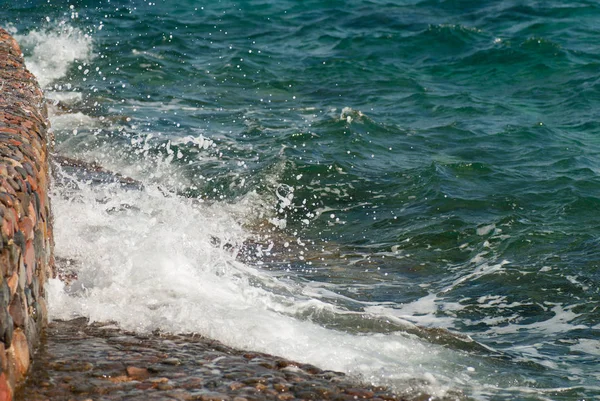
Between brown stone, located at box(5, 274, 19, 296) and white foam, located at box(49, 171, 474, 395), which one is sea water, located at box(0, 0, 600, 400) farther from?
brown stone, located at box(5, 274, 19, 296)

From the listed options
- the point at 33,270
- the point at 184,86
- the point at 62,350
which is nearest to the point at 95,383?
the point at 62,350

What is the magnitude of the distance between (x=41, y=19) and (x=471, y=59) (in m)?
8.79

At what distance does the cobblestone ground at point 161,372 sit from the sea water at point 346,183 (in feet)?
0.75

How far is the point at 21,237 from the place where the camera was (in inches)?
177

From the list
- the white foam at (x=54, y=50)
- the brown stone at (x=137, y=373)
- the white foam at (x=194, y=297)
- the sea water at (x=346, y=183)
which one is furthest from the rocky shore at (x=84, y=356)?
the white foam at (x=54, y=50)

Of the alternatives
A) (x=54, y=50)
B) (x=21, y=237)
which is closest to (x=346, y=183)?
(x=21, y=237)

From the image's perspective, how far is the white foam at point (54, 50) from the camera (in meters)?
14.8

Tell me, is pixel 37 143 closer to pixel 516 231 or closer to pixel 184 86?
pixel 516 231

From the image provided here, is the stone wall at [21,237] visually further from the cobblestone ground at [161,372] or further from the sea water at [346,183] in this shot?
the sea water at [346,183]

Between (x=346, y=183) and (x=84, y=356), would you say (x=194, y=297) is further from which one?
(x=346, y=183)

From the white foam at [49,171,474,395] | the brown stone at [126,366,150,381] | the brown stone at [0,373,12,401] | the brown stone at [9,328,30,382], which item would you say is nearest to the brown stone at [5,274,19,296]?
the brown stone at [9,328,30,382]

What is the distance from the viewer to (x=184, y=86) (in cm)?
1441

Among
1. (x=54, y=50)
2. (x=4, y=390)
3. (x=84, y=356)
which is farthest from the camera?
(x=54, y=50)

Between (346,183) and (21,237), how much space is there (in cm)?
595
